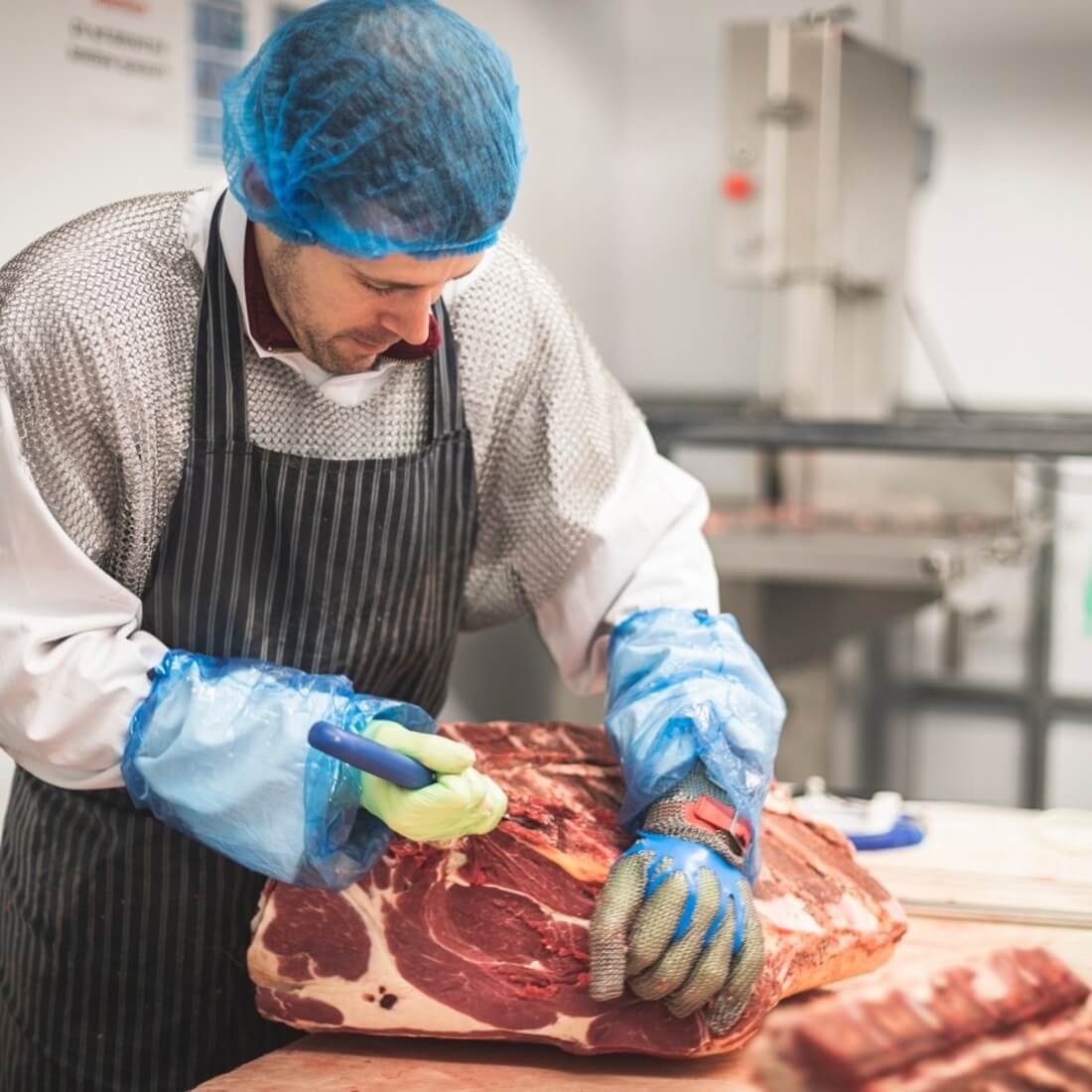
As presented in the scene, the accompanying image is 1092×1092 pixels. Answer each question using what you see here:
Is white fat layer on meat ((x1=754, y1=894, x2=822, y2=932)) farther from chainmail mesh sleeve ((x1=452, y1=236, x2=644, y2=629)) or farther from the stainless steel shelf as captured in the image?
the stainless steel shelf

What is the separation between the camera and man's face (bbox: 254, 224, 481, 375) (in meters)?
1.50

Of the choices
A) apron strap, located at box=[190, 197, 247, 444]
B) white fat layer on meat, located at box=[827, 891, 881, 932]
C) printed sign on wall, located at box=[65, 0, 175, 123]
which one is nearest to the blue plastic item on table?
white fat layer on meat, located at box=[827, 891, 881, 932]

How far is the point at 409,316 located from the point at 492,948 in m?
0.68

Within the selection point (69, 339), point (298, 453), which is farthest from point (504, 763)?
point (69, 339)

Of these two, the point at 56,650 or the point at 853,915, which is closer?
the point at 56,650

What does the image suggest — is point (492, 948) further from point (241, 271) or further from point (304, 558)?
point (241, 271)

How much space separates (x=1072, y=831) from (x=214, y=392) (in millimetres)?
1438

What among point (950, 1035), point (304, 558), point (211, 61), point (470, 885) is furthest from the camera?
point (211, 61)

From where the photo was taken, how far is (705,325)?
5.64 metres

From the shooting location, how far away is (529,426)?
190cm

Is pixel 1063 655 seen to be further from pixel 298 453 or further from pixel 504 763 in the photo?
pixel 298 453

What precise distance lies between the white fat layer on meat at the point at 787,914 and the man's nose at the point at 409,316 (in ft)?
2.44

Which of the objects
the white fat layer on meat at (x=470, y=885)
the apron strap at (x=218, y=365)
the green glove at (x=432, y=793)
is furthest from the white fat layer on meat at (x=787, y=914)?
the apron strap at (x=218, y=365)

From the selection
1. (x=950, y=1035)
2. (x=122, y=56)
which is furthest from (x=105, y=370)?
(x=122, y=56)
